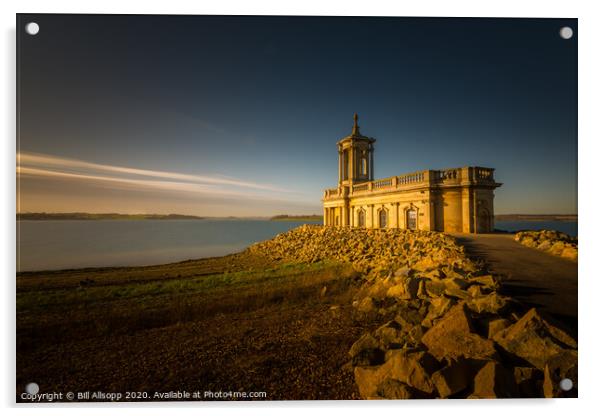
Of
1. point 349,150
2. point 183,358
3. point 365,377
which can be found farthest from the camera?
point 349,150

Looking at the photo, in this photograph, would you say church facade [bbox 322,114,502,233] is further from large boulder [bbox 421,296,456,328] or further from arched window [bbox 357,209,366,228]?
large boulder [bbox 421,296,456,328]

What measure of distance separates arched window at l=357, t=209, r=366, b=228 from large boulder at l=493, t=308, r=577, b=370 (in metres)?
10.5

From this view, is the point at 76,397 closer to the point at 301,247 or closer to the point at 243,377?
the point at 243,377

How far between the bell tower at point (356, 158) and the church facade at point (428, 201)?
3.44 ft

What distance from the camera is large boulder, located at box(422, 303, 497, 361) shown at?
103 inches

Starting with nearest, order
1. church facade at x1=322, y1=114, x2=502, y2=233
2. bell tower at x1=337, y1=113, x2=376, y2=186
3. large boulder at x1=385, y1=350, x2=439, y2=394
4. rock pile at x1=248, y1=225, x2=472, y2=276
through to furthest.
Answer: large boulder at x1=385, y1=350, x2=439, y2=394 → rock pile at x1=248, y1=225, x2=472, y2=276 → church facade at x1=322, y1=114, x2=502, y2=233 → bell tower at x1=337, y1=113, x2=376, y2=186

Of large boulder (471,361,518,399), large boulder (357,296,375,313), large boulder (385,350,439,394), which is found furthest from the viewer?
large boulder (357,296,375,313)

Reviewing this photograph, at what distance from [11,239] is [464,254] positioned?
845cm

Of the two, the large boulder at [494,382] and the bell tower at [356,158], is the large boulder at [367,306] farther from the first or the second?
the bell tower at [356,158]

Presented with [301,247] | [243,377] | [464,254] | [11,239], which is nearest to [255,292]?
[243,377]

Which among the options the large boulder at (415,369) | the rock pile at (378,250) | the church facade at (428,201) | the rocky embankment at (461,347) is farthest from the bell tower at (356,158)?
the large boulder at (415,369)

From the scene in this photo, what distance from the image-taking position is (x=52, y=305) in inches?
217

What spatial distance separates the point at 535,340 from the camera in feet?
8.26

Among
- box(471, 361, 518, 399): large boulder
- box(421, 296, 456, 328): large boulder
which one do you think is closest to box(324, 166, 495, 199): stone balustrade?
box(421, 296, 456, 328): large boulder
